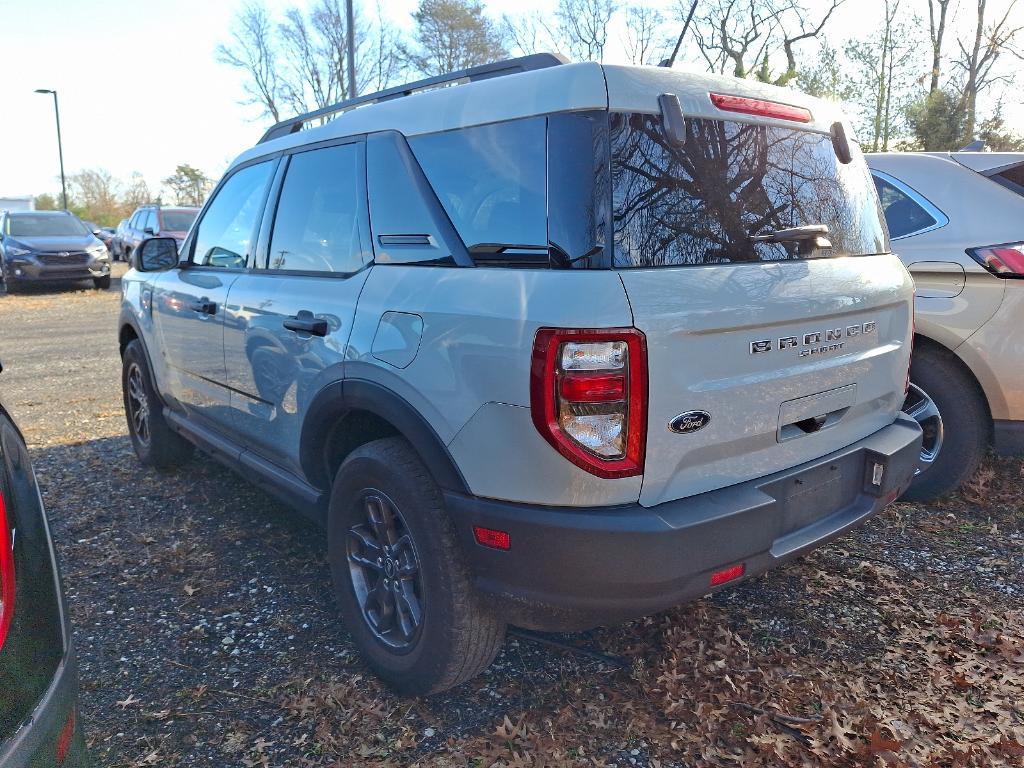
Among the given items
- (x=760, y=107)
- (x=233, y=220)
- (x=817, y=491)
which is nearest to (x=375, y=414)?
(x=817, y=491)

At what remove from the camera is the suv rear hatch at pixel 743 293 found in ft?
6.55

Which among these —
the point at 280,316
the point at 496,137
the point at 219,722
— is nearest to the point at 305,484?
the point at 280,316

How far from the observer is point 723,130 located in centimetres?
228

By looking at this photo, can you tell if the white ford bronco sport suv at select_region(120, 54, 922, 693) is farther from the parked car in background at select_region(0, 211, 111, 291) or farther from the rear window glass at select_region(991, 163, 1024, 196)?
the parked car in background at select_region(0, 211, 111, 291)

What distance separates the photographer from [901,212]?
13.4ft

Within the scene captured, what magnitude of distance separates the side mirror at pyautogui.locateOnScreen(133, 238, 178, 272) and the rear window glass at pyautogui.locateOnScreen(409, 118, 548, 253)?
2380mm

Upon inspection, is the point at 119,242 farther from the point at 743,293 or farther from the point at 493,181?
the point at 743,293

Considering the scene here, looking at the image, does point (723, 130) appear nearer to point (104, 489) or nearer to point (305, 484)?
point (305, 484)

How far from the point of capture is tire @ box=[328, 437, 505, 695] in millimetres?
2232

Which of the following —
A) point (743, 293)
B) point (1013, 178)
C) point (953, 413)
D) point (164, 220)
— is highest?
point (164, 220)

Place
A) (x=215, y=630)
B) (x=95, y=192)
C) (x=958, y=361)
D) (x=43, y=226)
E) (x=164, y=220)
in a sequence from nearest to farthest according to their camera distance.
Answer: (x=215, y=630) → (x=958, y=361) → (x=43, y=226) → (x=164, y=220) → (x=95, y=192)

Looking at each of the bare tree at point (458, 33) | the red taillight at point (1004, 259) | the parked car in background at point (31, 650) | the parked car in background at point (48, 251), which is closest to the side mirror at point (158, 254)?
the parked car in background at point (31, 650)

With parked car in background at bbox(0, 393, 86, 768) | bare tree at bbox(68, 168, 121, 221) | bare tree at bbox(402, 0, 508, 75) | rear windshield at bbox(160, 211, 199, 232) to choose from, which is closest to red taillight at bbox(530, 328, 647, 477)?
parked car in background at bbox(0, 393, 86, 768)

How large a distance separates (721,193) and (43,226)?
1851cm
